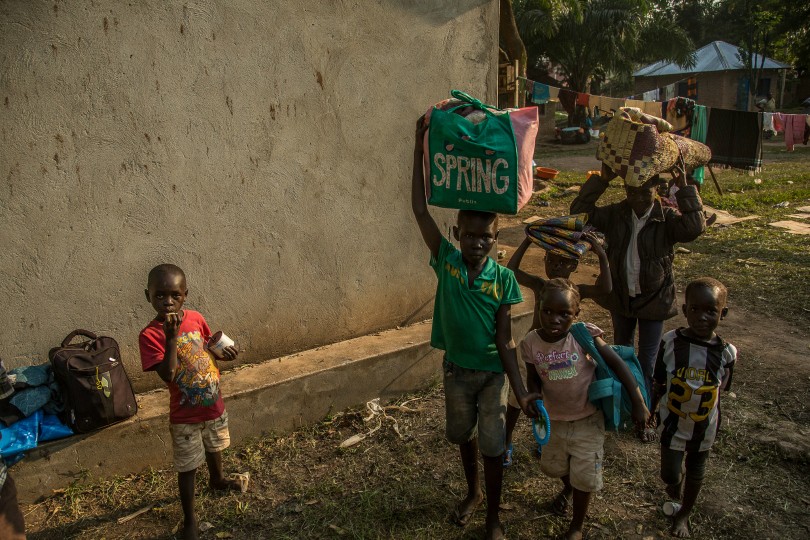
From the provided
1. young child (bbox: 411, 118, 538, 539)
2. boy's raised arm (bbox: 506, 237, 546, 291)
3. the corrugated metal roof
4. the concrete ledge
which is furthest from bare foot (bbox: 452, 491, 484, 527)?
the corrugated metal roof

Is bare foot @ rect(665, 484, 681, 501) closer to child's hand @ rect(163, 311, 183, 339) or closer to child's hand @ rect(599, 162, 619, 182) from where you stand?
child's hand @ rect(599, 162, 619, 182)

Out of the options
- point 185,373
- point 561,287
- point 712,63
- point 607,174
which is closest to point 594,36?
point 712,63

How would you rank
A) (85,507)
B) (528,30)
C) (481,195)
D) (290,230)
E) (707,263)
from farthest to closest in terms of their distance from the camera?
(528,30) → (707,263) → (290,230) → (85,507) → (481,195)

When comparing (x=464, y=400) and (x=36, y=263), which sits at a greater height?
(x=36, y=263)

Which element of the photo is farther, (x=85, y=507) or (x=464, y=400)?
(x=85, y=507)

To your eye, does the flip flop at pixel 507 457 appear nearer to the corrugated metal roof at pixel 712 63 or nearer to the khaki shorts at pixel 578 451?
the khaki shorts at pixel 578 451

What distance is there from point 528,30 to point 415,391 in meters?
22.1

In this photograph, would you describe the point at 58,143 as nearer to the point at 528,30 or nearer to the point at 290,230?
the point at 290,230

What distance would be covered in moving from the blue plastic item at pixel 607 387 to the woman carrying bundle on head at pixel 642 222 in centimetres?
88

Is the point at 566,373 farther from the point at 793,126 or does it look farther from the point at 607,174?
the point at 793,126

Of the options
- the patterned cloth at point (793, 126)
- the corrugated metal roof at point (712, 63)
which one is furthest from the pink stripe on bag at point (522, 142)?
the corrugated metal roof at point (712, 63)

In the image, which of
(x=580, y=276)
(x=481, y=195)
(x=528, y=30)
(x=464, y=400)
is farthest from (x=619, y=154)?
(x=528, y=30)

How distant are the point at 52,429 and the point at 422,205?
2.35 meters

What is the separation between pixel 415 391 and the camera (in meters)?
4.51
